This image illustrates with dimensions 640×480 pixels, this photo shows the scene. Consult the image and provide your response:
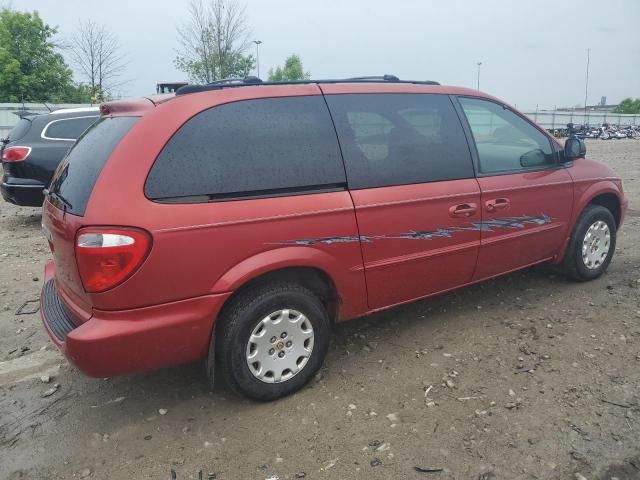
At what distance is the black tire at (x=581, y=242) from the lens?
4.53 meters

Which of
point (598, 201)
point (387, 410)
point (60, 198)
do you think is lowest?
point (387, 410)

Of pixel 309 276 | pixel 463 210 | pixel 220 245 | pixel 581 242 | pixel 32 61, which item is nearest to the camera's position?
pixel 220 245

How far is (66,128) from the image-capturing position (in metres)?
7.62

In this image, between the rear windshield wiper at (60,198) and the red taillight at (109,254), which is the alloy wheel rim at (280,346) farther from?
the rear windshield wiper at (60,198)

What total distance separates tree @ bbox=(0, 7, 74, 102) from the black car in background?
27746 millimetres

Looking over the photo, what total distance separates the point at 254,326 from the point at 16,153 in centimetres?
601

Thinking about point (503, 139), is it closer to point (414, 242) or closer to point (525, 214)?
point (525, 214)

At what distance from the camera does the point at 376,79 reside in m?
3.72

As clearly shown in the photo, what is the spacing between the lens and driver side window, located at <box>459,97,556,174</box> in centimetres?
386

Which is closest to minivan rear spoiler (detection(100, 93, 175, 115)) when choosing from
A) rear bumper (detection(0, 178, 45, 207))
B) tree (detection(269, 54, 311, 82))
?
rear bumper (detection(0, 178, 45, 207))

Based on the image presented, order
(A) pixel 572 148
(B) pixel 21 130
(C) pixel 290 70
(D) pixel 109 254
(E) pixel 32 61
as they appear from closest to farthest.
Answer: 1. (D) pixel 109 254
2. (A) pixel 572 148
3. (B) pixel 21 130
4. (E) pixel 32 61
5. (C) pixel 290 70

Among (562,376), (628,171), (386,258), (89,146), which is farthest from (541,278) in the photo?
(628,171)

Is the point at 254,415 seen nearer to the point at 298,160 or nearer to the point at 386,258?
the point at 386,258

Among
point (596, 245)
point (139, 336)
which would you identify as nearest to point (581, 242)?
point (596, 245)
